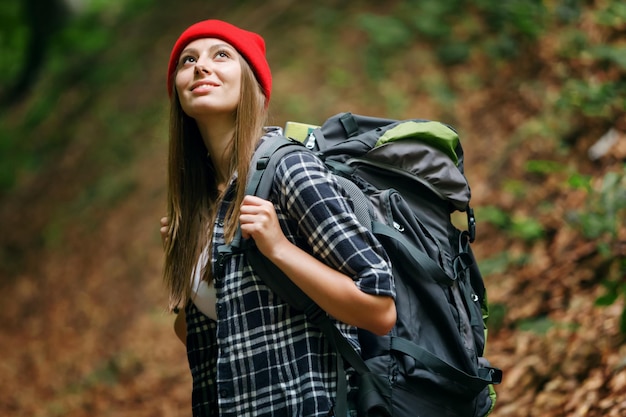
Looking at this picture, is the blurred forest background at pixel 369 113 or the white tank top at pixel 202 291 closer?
the white tank top at pixel 202 291

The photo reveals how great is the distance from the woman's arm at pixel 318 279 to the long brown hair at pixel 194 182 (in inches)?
8.0

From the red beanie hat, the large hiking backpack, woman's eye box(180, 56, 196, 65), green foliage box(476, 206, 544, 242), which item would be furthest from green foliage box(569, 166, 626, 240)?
woman's eye box(180, 56, 196, 65)

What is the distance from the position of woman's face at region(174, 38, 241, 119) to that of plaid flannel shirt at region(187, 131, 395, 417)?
1.45 ft

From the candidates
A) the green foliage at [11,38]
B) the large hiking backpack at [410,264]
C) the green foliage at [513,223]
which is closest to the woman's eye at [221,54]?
the large hiking backpack at [410,264]

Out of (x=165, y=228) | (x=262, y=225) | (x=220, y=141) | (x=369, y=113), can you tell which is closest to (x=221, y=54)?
(x=220, y=141)

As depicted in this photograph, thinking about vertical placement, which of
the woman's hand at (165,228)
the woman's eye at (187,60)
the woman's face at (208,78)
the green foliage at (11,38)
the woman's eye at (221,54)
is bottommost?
the woman's hand at (165,228)

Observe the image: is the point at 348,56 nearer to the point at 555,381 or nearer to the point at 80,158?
the point at 80,158

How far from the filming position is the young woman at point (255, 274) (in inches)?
85.7

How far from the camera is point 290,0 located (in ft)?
34.0

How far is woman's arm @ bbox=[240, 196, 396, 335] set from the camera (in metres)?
2.15

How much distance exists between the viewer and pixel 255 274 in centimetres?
231

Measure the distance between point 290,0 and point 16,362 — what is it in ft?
20.8

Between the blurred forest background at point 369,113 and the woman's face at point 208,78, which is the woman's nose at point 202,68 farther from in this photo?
the blurred forest background at point 369,113

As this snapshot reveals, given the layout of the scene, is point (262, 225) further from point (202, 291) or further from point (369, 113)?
point (369, 113)
